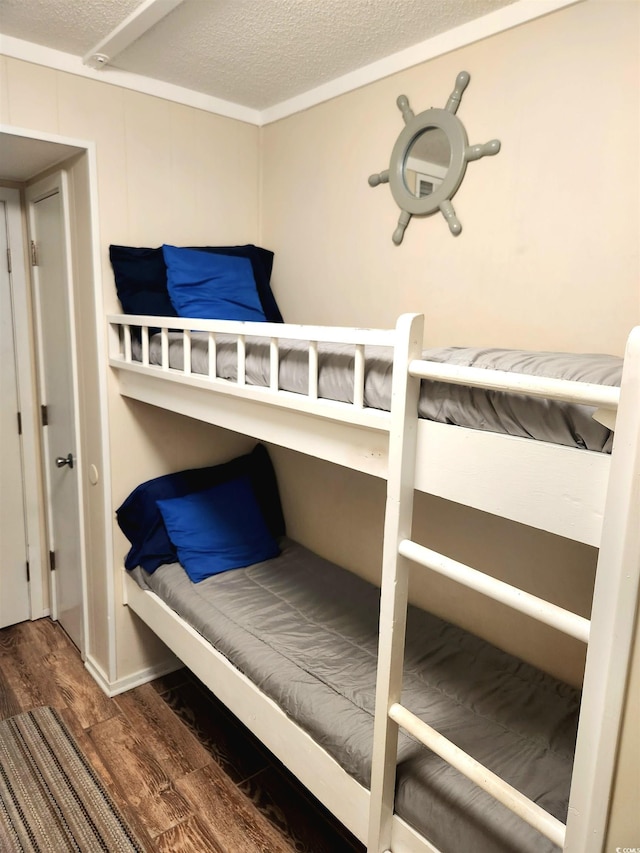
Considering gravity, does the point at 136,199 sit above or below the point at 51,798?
above

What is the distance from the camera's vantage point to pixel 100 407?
7.74 feet

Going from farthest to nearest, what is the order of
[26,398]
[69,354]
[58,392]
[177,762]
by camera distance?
[26,398], [58,392], [69,354], [177,762]

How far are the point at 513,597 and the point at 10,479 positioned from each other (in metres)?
2.68

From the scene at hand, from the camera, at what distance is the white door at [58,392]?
2459 mm

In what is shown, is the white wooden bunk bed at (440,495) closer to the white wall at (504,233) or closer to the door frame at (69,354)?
the white wall at (504,233)

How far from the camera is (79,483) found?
101 inches

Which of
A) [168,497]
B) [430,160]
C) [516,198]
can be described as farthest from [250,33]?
[168,497]

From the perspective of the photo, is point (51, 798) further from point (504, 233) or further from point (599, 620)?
point (504, 233)

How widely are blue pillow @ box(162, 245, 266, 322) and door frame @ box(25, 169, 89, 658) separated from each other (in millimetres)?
473

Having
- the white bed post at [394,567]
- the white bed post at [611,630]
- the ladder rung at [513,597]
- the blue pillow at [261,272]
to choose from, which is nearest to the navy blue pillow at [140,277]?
the blue pillow at [261,272]

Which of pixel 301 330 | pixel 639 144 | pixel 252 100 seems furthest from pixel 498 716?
pixel 252 100

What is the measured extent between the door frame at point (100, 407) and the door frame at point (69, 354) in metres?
0.05

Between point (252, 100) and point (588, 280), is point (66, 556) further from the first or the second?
point (588, 280)

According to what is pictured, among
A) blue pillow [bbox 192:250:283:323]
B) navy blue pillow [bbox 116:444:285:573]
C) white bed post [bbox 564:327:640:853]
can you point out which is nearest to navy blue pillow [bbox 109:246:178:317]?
blue pillow [bbox 192:250:283:323]
